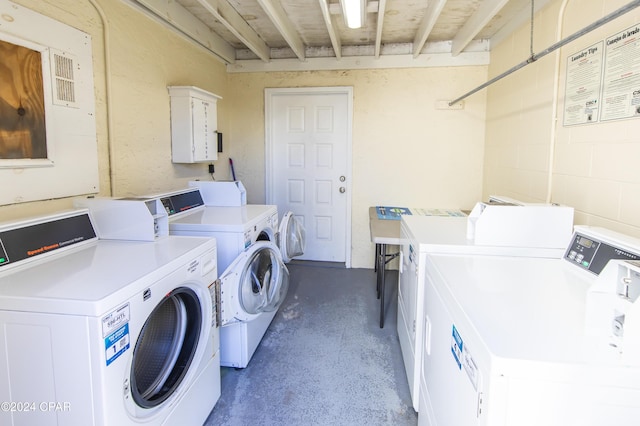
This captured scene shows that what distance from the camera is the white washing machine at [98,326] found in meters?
1.16

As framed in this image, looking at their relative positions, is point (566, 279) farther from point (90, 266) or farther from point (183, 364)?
point (90, 266)

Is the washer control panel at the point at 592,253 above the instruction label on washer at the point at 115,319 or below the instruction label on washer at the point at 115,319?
above

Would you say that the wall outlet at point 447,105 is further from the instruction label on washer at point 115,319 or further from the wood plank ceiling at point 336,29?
the instruction label on washer at point 115,319

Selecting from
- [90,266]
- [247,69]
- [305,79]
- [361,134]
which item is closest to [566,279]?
[90,266]

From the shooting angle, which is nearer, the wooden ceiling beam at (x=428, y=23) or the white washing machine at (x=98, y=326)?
the white washing machine at (x=98, y=326)

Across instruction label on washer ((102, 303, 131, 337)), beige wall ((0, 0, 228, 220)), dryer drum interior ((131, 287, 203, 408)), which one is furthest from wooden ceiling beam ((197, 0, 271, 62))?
instruction label on washer ((102, 303, 131, 337))

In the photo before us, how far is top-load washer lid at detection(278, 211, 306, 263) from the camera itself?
10.1 ft

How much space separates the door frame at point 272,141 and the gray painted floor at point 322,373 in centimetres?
122

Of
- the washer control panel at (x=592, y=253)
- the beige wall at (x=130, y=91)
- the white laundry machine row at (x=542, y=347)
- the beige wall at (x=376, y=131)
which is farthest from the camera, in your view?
the beige wall at (x=376, y=131)

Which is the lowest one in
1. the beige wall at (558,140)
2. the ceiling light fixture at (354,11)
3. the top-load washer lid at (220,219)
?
the top-load washer lid at (220,219)

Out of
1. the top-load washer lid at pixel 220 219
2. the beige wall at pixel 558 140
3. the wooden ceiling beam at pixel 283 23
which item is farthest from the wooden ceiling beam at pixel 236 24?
the beige wall at pixel 558 140

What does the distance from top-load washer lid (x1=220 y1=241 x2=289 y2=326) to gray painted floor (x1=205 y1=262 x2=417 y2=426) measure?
0.45 metres

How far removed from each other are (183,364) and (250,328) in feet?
2.51

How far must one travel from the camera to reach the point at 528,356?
876mm
